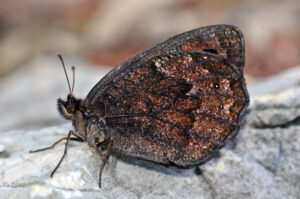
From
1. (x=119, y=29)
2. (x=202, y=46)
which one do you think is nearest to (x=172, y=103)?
(x=202, y=46)

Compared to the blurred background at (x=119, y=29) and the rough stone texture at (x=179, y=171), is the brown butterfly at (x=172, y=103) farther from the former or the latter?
the blurred background at (x=119, y=29)

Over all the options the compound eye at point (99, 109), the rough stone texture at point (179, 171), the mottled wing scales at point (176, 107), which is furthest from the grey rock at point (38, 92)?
the mottled wing scales at point (176, 107)

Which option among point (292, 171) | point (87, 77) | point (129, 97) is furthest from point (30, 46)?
point (292, 171)

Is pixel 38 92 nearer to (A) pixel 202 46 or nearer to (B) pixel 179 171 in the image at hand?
(B) pixel 179 171

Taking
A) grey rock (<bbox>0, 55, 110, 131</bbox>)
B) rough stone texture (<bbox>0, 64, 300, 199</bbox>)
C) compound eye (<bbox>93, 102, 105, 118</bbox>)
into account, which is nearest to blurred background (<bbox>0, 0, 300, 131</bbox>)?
grey rock (<bbox>0, 55, 110, 131</bbox>)

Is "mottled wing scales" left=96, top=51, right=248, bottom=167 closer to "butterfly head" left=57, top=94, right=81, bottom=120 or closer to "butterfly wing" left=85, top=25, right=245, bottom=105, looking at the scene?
"butterfly wing" left=85, top=25, right=245, bottom=105
